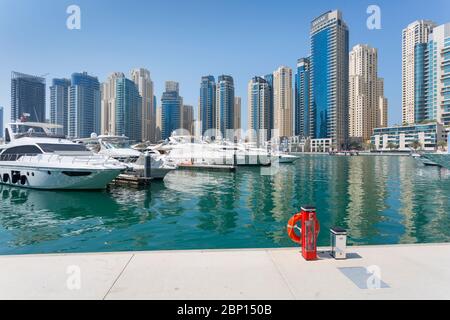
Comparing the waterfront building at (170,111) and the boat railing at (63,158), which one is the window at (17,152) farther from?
the waterfront building at (170,111)

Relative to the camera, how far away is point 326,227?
11.8 metres

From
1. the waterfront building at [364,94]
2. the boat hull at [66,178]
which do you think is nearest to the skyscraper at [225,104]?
the boat hull at [66,178]

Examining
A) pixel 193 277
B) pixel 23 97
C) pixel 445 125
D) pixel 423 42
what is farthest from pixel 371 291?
pixel 423 42

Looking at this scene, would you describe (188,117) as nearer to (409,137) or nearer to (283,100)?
(283,100)

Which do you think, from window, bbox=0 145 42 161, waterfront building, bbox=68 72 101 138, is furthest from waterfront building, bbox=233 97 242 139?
window, bbox=0 145 42 161

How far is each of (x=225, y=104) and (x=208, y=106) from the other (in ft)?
27.5

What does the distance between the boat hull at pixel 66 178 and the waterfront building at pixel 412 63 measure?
182845 mm

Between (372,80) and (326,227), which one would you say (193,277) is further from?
(372,80)

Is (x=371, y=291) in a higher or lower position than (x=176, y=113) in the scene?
lower

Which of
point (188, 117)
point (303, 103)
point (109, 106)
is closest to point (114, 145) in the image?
point (109, 106)

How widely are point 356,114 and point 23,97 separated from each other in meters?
177

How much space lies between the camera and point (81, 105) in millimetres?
85625

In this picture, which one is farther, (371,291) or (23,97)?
(23,97)

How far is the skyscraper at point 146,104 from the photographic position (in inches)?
4673
